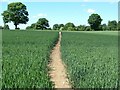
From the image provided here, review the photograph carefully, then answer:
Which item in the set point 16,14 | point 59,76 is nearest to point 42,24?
point 16,14

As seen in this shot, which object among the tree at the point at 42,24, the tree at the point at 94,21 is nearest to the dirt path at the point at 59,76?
the tree at the point at 94,21

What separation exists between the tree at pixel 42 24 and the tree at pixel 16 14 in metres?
22.0

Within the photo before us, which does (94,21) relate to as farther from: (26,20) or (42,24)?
(26,20)

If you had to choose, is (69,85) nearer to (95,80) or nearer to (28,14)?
(95,80)

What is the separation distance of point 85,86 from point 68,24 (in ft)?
446

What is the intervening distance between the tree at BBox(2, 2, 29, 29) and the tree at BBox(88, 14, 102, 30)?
31.6m

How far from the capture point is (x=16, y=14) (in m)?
112

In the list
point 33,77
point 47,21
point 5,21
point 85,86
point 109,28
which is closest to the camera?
point 85,86

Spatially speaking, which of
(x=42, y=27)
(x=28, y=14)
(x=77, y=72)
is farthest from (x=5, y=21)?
(x=77, y=72)

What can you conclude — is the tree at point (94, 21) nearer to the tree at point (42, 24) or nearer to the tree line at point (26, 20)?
the tree line at point (26, 20)

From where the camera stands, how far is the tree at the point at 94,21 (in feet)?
435

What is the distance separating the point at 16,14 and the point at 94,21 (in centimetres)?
3640

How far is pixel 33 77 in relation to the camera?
10.6 metres

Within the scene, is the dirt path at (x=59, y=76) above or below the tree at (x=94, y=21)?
below
